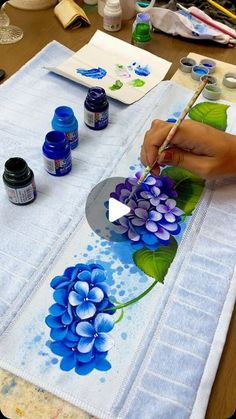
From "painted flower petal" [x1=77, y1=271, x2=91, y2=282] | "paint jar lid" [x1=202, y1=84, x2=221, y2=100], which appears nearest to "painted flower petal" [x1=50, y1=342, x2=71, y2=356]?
"painted flower petal" [x1=77, y1=271, x2=91, y2=282]

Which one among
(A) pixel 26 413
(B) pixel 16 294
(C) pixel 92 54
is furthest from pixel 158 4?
(A) pixel 26 413

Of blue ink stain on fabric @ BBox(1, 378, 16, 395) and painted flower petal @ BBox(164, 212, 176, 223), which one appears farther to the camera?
painted flower petal @ BBox(164, 212, 176, 223)

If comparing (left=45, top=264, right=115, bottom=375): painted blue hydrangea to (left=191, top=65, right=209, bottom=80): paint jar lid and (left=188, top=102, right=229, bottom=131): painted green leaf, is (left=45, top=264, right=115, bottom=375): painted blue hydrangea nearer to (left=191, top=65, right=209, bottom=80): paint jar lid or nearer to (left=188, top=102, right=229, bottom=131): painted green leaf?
(left=188, top=102, right=229, bottom=131): painted green leaf

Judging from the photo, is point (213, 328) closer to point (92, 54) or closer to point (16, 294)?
point (16, 294)

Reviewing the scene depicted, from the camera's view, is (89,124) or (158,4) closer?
(89,124)

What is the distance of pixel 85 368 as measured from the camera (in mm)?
560

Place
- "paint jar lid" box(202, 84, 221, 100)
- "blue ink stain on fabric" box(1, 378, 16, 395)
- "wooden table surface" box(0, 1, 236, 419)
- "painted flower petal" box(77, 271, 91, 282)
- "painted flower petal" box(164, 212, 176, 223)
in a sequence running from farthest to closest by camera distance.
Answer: "wooden table surface" box(0, 1, 236, 419)
"paint jar lid" box(202, 84, 221, 100)
"painted flower petal" box(164, 212, 176, 223)
"painted flower petal" box(77, 271, 91, 282)
"blue ink stain on fabric" box(1, 378, 16, 395)

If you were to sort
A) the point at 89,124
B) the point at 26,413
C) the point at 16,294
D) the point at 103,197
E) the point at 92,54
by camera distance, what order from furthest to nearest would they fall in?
1. the point at 92,54
2. the point at 89,124
3. the point at 103,197
4. the point at 16,294
5. the point at 26,413

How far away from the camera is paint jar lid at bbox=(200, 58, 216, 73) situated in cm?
109

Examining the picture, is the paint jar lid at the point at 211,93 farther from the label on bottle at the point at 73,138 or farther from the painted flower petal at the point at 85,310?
the painted flower petal at the point at 85,310

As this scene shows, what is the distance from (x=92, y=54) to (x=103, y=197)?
507mm

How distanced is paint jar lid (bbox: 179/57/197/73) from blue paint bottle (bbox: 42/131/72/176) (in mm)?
468

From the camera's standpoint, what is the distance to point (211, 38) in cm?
119

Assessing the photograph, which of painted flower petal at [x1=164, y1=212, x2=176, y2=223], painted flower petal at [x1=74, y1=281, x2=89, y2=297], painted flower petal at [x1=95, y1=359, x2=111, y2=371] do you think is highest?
painted flower petal at [x1=164, y1=212, x2=176, y2=223]
